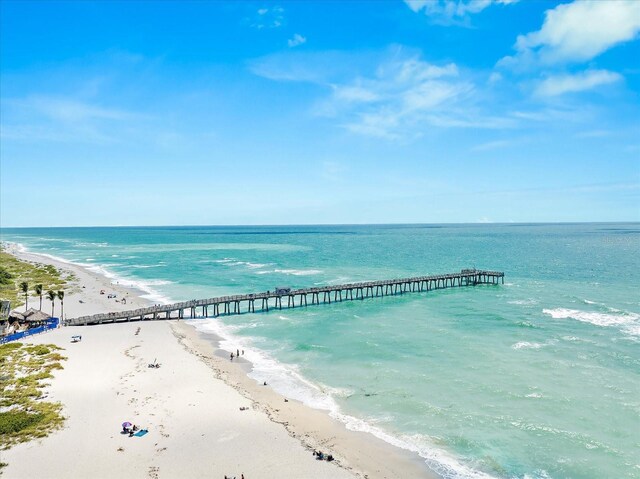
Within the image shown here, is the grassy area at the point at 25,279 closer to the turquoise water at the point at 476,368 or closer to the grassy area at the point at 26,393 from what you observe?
the turquoise water at the point at 476,368

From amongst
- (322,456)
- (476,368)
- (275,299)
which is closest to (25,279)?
(275,299)

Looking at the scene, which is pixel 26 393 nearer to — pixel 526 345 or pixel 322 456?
pixel 322 456

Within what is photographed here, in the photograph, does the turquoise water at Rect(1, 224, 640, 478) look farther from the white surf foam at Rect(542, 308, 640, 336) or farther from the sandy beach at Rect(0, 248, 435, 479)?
the sandy beach at Rect(0, 248, 435, 479)

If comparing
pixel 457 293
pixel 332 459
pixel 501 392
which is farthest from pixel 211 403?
pixel 457 293

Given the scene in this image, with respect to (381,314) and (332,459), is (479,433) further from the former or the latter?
(381,314)

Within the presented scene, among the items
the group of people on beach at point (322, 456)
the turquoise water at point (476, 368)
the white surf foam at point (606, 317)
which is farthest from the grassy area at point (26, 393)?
the white surf foam at point (606, 317)

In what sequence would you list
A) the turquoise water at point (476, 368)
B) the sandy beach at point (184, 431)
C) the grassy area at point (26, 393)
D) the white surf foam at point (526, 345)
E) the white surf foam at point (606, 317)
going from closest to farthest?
the sandy beach at point (184, 431)
the grassy area at point (26, 393)
the turquoise water at point (476, 368)
the white surf foam at point (526, 345)
the white surf foam at point (606, 317)
